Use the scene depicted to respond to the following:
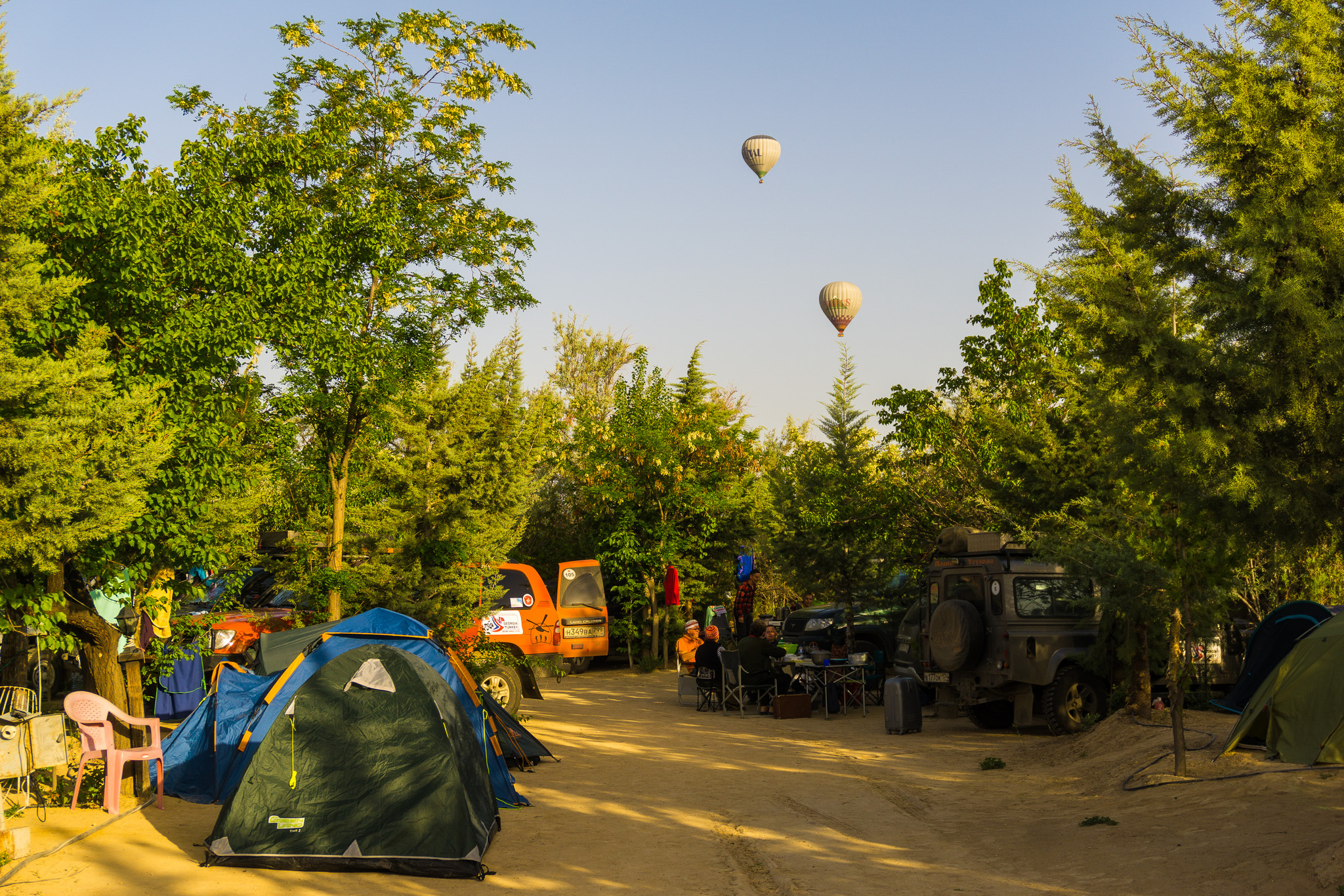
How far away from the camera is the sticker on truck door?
634 inches

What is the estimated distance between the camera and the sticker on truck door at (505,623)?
52.9 ft

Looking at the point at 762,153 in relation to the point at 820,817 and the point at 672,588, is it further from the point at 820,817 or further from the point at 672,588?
the point at 820,817

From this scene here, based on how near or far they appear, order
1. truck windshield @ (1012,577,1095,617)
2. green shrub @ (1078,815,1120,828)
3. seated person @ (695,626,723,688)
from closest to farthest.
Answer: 1. green shrub @ (1078,815,1120,828)
2. truck windshield @ (1012,577,1095,617)
3. seated person @ (695,626,723,688)

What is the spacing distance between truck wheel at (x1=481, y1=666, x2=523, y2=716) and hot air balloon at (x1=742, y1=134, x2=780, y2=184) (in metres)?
18.5

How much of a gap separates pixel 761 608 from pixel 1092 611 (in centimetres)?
1678

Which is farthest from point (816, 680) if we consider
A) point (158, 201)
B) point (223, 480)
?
point (158, 201)

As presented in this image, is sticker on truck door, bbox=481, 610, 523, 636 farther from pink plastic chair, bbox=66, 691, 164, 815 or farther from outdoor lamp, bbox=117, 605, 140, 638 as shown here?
pink plastic chair, bbox=66, 691, 164, 815

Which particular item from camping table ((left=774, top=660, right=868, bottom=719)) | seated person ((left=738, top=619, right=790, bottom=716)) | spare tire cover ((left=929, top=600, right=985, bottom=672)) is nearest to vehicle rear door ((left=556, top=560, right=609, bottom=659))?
seated person ((left=738, top=619, right=790, bottom=716))

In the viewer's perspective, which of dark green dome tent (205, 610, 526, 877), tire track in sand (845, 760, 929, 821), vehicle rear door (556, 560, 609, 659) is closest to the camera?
dark green dome tent (205, 610, 526, 877)

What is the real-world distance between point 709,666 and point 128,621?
8.26 metres

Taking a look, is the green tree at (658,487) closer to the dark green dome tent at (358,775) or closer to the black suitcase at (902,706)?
the black suitcase at (902,706)

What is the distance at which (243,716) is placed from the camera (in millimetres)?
8961

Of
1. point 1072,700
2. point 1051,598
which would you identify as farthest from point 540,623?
point 1072,700

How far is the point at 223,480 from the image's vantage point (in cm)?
895
